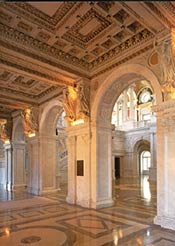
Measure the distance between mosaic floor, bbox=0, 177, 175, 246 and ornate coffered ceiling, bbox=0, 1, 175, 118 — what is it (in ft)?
15.5

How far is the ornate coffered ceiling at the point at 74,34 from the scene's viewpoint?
5.36 meters

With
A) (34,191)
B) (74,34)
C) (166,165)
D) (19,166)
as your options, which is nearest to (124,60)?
(74,34)

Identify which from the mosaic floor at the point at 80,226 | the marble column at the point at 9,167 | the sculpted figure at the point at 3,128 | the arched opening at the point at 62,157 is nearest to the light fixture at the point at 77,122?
the mosaic floor at the point at 80,226

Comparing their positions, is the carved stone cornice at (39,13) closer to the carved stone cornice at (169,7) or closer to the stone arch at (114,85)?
the carved stone cornice at (169,7)

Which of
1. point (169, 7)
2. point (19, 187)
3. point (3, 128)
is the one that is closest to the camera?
point (169, 7)

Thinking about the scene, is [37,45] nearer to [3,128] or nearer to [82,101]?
[82,101]

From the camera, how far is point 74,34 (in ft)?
21.9

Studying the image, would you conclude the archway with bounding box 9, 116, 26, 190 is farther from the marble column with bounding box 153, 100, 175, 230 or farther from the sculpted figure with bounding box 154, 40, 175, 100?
the sculpted figure with bounding box 154, 40, 175, 100

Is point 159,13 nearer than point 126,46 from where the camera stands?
Yes

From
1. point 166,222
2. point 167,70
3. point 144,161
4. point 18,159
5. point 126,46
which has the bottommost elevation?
point 166,222

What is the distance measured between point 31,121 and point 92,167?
520cm

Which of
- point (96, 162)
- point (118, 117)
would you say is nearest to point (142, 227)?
point (96, 162)

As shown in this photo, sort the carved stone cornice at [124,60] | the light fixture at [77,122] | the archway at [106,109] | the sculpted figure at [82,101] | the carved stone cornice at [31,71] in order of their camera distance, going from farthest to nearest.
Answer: the light fixture at [77,122]
the sculpted figure at [82,101]
the archway at [106,109]
the carved stone cornice at [31,71]
the carved stone cornice at [124,60]

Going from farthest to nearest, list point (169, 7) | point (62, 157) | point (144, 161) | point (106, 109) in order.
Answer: point (144, 161) < point (62, 157) < point (106, 109) < point (169, 7)
